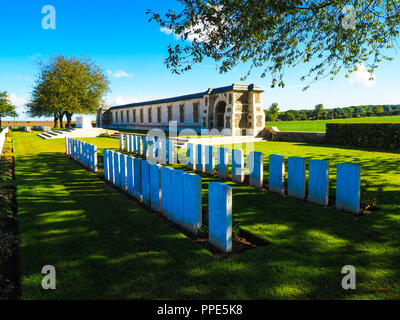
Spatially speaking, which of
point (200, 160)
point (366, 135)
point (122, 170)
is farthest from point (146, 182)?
point (366, 135)

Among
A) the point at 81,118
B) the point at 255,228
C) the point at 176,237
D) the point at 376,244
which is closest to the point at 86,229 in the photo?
the point at 176,237

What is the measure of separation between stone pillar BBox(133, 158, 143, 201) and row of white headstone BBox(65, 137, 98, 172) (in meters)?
3.85

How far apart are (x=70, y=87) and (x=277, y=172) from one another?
40.5m

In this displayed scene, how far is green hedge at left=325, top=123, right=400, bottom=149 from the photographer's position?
45.1 feet

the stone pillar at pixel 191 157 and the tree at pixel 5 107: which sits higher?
the tree at pixel 5 107

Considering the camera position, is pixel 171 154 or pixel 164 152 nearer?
pixel 171 154

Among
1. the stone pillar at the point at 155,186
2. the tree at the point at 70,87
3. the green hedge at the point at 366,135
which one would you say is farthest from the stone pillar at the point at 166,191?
the tree at the point at 70,87

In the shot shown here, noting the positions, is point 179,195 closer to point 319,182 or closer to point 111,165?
point 319,182

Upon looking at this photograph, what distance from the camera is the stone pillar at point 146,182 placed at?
17.0 ft

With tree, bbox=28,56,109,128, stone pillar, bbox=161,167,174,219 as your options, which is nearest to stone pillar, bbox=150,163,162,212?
stone pillar, bbox=161,167,174,219

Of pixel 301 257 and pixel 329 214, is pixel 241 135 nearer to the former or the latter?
pixel 329 214

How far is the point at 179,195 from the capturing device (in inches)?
169

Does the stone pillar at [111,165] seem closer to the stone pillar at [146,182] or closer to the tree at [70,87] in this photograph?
the stone pillar at [146,182]

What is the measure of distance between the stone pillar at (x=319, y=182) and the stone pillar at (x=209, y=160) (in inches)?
136
